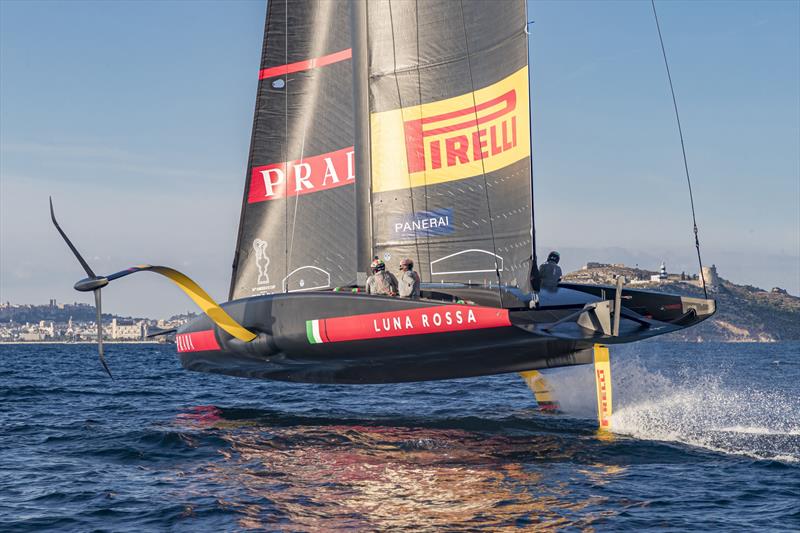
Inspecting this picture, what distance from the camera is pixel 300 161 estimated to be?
13.1 metres

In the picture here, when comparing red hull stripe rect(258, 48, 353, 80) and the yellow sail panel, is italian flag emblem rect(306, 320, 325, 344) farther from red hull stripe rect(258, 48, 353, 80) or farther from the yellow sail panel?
red hull stripe rect(258, 48, 353, 80)

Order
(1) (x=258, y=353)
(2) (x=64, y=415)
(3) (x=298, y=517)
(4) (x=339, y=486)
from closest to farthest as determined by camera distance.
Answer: (3) (x=298, y=517) < (4) (x=339, y=486) < (1) (x=258, y=353) < (2) (x=64, y=415)

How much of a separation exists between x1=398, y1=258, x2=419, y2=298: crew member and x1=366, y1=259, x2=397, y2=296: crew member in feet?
0.92

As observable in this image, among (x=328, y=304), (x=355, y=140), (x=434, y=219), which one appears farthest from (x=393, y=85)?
(x=328, y=304)

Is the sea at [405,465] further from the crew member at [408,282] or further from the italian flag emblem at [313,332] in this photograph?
the crew member at [408,282]

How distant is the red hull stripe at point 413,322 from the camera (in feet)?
32.3

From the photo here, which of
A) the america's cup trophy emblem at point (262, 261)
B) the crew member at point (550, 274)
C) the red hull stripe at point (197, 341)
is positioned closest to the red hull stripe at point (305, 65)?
the america's cup trophy emblem at point (262, 261)

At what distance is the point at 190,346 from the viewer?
13.3 metres

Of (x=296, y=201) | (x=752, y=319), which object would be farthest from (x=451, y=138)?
(x=752, y=319)

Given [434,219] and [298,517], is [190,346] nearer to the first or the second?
[434,219]

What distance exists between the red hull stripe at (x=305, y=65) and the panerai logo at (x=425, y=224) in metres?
2.65

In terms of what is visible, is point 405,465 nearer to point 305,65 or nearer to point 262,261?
point 262,261

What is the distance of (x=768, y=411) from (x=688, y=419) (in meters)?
2.82

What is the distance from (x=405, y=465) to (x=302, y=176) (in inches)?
209
